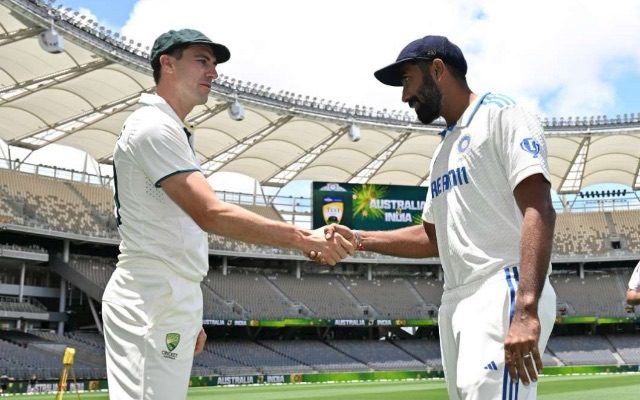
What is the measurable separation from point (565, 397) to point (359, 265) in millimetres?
40165

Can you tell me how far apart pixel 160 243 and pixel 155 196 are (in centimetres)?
29

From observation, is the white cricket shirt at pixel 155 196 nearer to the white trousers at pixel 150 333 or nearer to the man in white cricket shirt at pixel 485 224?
the white trousers at pixel 150 333

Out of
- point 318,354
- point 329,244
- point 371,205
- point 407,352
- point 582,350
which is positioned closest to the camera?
point 329,244

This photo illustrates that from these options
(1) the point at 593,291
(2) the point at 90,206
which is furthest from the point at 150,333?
(1) the point at 593,291

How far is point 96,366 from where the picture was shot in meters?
41.9

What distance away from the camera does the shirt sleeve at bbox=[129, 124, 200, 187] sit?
4.02m

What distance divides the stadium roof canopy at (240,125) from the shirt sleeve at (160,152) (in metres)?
30.9

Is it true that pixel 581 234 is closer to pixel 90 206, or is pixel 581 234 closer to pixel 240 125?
pixel 240 125

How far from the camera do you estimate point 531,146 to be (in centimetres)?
372

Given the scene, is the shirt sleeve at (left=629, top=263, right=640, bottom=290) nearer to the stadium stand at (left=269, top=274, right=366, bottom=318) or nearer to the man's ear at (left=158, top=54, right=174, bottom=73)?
the man's ear at (left=158, top=54, right=174, bottom=73)

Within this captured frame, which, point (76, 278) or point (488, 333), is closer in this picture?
point (488, 333)

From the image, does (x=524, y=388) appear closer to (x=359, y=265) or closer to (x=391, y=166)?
(x=391, y=166)

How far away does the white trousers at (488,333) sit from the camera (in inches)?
141

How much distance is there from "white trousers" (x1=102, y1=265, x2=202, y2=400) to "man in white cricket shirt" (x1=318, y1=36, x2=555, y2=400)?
5.02ft
